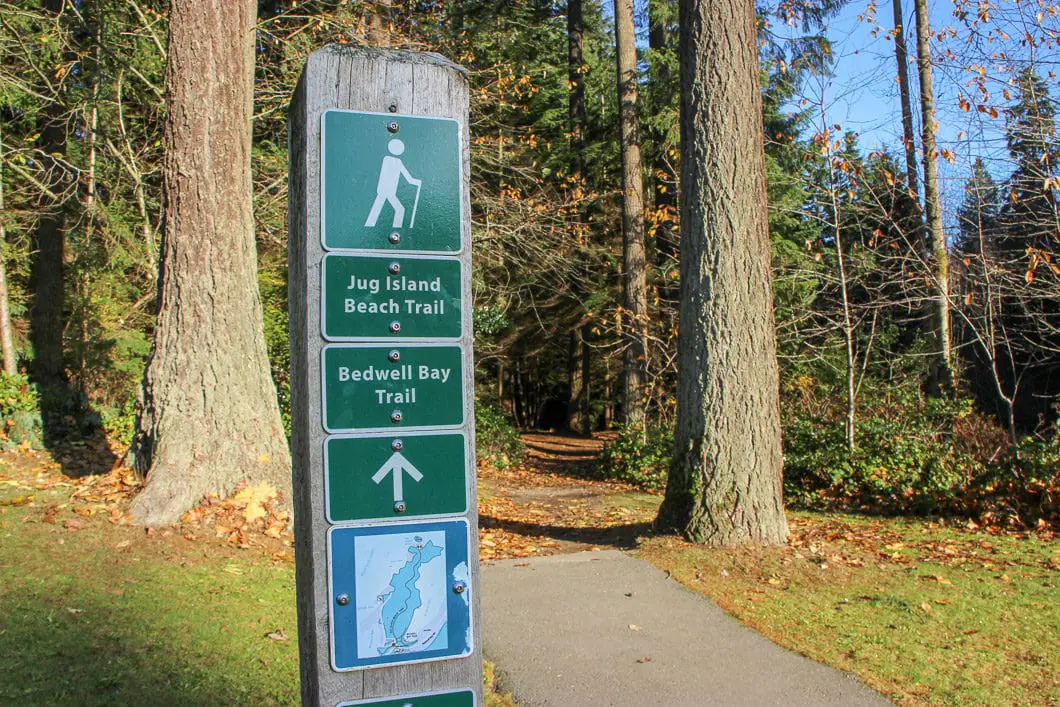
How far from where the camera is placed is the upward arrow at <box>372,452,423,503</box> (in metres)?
2.49

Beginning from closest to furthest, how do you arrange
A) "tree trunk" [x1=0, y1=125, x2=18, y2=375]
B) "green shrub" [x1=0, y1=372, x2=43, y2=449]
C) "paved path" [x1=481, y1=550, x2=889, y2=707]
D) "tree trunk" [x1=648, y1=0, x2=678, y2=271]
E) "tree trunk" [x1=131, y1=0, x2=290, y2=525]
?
"paved path" [x1=481, y1=550, x2=889, y2=707] < "tree trunk" [x1=131, y1=0, x2=290, y2=525] < "green shrub" [x1=0, y1=372, x2=43, y2=449] < "tree trunk" [x1=0, y1=125, x2=18, y2=375] < "tree trunk" [x1=648, y1=0, x2=678, y2=271]

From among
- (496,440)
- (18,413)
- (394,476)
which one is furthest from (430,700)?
(496,440)

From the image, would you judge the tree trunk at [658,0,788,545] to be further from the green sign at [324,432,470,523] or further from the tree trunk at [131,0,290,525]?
the green sign at [324,432,470,523]

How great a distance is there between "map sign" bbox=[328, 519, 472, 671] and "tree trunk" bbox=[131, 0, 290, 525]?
6.23 metres

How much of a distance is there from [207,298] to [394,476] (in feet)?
22.2

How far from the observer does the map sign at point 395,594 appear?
2461 mm

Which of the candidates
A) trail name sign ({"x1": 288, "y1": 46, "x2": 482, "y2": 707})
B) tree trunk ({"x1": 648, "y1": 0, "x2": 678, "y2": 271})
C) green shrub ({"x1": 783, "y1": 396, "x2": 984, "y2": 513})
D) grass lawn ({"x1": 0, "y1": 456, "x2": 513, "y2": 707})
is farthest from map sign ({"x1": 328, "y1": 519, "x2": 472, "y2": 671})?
tree trunk ({"x1": 648, "y1": 0, "x2": 678, "y2": 271})

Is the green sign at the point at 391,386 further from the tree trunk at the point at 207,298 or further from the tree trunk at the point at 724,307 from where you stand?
the tree trunk at the point at 207,298

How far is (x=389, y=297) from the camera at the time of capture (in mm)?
2516

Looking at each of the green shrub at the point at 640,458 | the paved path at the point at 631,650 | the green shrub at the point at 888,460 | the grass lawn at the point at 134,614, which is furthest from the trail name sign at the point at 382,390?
the green shrub at the point at 640,458

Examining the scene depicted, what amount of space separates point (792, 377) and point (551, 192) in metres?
8.58

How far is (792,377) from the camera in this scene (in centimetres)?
1554

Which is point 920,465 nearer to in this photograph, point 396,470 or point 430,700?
point 430,700

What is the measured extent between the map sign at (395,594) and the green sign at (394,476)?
2.0 inches
